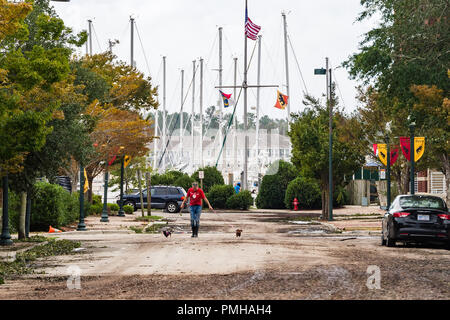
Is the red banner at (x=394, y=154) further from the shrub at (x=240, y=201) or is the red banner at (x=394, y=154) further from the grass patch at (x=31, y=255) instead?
the shrub at (x=240, y=201)

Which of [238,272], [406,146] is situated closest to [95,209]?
[406,146]

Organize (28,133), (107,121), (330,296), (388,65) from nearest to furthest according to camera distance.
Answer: (330,296), (28,133), (388,65), (107,121)

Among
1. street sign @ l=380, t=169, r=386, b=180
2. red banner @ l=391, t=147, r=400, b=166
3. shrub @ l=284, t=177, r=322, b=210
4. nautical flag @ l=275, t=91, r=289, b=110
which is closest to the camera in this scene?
red banner @ l=391, t=147, r=400, b=166

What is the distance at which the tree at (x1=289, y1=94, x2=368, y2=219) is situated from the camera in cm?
3925

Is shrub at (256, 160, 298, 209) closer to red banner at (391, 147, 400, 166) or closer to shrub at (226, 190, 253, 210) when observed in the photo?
shrub at (226, 190, 253, 210)

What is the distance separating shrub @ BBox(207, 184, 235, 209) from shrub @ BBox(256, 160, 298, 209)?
2.89 metres

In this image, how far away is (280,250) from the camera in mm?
17891

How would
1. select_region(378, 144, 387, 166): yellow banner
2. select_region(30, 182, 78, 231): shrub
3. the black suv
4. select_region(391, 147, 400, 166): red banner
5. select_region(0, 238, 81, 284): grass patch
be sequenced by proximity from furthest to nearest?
1. the black suv
2. select_region(391, 147, 400, 166): red banner
3. select_region(378, 144, 387, 166): yellow banner
4. select_region(30, 182, 78, 231): shrub
5. select_region(0, 238, 81, 284): grass patch

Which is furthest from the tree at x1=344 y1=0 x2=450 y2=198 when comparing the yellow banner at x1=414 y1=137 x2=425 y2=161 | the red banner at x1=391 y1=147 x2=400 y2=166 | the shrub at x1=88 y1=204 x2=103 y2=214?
the shrub at x1=88 y1=204 x2=103 y2=214

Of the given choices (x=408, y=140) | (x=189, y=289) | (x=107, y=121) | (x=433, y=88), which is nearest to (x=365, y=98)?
(x=408, y=140)

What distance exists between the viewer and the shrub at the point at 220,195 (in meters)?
55.7

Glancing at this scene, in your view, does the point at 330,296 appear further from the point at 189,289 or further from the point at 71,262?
the point at 71,262

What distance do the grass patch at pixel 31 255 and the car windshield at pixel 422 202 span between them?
890cm

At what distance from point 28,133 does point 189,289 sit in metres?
8.08
